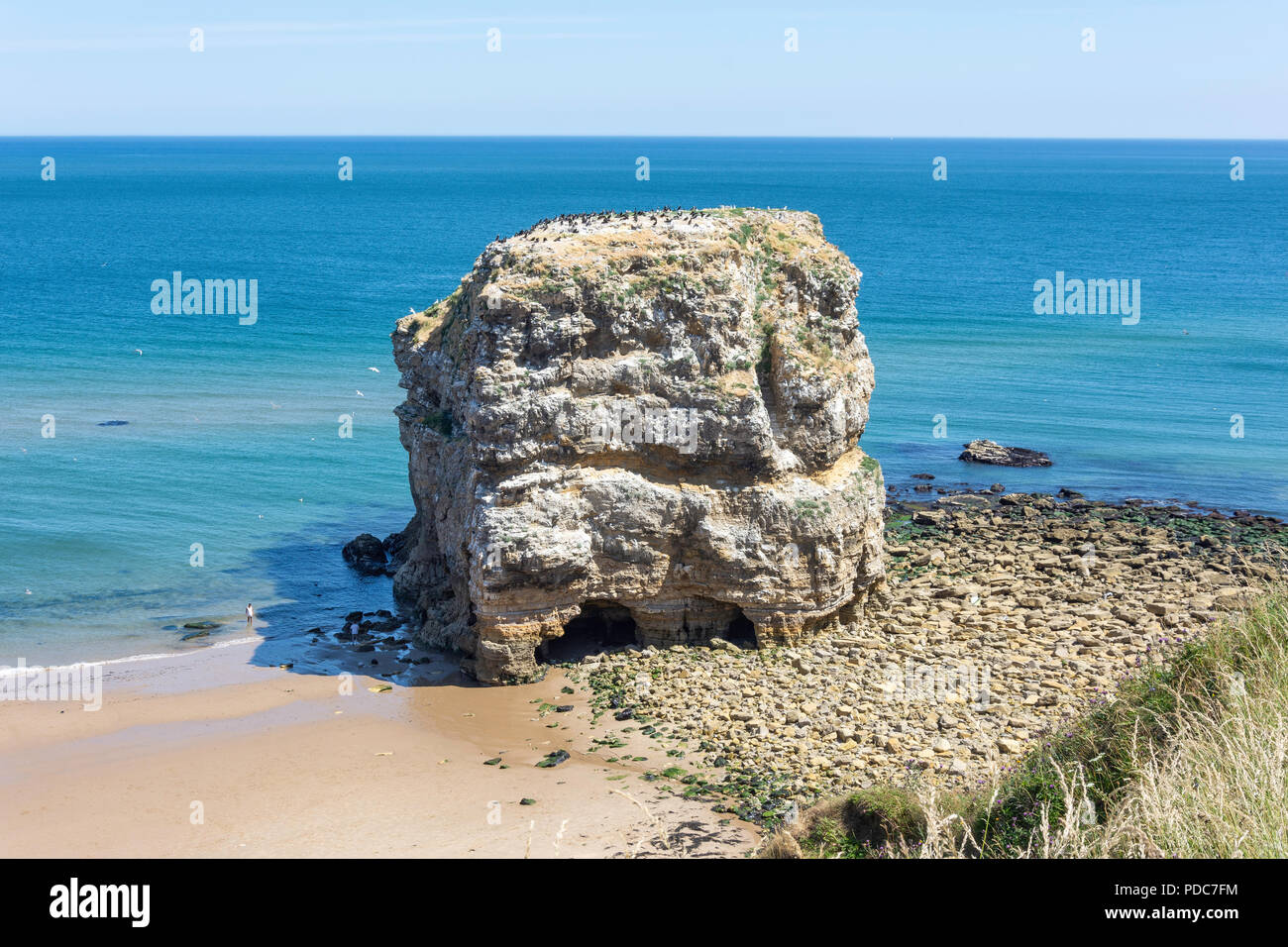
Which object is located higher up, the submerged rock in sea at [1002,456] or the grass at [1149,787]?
the grass at [1149,787]

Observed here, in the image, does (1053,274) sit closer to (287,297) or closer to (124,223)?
(287,297)

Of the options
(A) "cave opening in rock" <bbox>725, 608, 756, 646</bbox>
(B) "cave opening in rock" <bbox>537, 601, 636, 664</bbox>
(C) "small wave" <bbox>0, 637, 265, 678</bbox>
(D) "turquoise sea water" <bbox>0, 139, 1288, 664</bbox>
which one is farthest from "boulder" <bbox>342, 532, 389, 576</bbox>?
(A) "cave opening in rock" <bbox>725, 608, 756, 646</bbox>

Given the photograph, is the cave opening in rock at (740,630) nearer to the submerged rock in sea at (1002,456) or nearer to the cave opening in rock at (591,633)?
the cave opening in rock at (591,633)

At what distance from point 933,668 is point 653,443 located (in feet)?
25.4

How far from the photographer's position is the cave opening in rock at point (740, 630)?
2725 cm

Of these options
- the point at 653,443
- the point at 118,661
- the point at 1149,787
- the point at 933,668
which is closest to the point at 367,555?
the point at 118,661

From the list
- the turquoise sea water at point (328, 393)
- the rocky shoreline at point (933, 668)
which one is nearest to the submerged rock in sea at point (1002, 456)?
the turquoise sea water at point (328, 393)

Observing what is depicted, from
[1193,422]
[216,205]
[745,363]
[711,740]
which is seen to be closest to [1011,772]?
[711,740]

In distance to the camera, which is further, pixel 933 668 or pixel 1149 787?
pixel 933 668

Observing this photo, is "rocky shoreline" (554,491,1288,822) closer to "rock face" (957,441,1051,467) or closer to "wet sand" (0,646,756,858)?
"wet sand" (0,646,756,858)

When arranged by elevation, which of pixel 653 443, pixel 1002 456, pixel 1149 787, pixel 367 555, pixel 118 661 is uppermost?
pixel 653 443

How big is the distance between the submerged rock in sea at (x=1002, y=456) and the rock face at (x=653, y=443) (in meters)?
19.3

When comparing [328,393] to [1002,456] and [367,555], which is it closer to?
[367,555]

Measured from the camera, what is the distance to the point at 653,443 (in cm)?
2622
